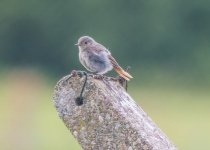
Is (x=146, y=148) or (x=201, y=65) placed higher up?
(x=201, y=65)

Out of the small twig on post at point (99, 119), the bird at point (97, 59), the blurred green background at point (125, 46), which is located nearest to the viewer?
the small twig on post at point (99, 119)

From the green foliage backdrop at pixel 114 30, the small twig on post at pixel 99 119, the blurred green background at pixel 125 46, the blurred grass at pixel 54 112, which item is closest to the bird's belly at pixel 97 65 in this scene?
the small twig on post at pixel 99 119

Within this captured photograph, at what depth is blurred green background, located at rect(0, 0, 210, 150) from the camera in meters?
21.2

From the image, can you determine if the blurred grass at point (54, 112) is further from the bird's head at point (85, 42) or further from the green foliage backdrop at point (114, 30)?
the bird's head at point (85, 42)

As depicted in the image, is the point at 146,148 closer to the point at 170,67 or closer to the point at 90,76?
the point at 90,76

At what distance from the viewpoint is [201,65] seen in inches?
1023

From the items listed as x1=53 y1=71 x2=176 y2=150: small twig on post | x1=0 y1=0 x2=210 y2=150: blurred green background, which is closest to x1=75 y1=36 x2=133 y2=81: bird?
x1=53 y1=71 x2=176 y2=150: small twig on post

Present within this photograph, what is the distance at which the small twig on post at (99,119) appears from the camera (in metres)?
3.22

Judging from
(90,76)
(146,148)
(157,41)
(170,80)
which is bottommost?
(146,148)

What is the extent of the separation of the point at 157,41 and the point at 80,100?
24.2 metres

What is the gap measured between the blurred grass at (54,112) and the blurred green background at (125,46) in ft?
0.13

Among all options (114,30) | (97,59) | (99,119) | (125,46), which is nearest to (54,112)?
(125,46)

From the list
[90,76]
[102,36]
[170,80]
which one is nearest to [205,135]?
[170,80]

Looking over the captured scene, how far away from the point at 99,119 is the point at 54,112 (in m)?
14.3
